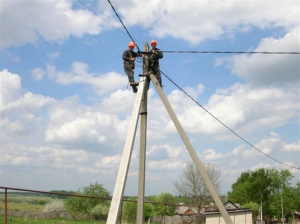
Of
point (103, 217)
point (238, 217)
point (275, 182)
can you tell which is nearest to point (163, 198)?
point (275, 182)

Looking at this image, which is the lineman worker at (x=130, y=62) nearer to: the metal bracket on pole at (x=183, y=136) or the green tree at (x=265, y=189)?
the metal bracket on pole at (x=183, y=136)

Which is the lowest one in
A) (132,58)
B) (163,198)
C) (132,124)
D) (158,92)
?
(163,198)

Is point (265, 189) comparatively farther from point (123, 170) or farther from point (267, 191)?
point (123, 170)

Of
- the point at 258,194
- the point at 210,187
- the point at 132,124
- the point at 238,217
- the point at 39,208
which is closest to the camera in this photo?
the point at 132,124

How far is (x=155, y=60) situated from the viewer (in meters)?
9.91

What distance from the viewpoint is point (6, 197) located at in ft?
28.0

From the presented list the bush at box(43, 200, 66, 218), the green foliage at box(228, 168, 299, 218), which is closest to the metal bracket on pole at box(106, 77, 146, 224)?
the bush at box(43, 200, 66, 218)

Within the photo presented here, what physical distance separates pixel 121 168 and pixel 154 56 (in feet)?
12.3

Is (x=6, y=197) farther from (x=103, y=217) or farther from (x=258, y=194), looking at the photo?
(x=258, y=194)

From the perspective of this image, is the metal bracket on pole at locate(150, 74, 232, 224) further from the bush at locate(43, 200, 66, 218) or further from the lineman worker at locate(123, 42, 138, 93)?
the bush at locate(43, 200, 66, 218)

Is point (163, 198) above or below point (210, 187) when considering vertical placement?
below

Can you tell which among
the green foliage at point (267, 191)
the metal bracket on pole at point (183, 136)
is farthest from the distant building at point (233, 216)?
the green foliage at point (267, 191)

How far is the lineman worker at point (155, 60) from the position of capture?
978 centimetres

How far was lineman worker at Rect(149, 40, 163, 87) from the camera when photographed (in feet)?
32.1
